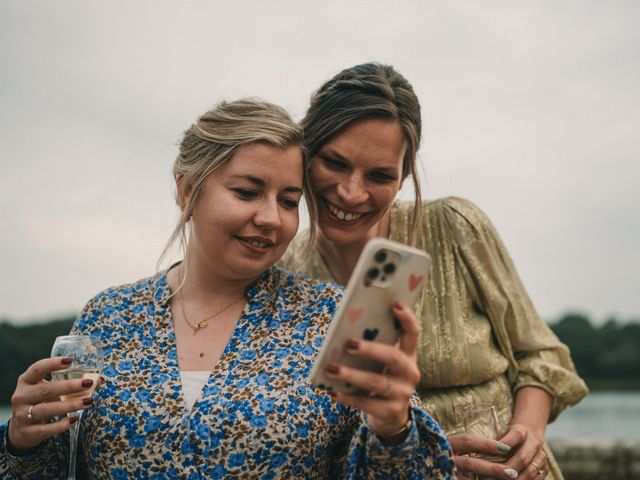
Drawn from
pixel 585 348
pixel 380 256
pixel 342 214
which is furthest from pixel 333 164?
pixel 585 348

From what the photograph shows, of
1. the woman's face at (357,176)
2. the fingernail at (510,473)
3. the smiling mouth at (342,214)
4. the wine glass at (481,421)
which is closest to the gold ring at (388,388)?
the wine glass at (481,421)

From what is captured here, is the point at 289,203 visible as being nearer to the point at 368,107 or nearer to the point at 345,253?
the point at 368,107

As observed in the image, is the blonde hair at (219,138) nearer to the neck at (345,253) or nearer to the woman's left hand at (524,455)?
the neck at (345,253)

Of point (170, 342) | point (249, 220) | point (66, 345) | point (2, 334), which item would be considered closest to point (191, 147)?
point (249, 220)

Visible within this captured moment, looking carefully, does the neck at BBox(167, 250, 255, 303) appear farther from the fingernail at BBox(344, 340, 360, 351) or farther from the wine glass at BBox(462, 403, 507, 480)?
the fingernail at BBox(344, 340, 360, 351)

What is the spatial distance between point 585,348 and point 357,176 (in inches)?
1358

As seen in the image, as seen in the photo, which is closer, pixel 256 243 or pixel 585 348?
pixel 256 243

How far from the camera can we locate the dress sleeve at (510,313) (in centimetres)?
372

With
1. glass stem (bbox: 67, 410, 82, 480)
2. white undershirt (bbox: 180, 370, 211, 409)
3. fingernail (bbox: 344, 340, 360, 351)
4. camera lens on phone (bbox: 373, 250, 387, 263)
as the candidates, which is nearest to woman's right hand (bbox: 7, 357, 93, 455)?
glass stem (bbox: 67, 410, 82, 480)

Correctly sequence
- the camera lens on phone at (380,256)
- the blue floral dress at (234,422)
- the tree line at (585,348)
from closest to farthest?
the camera lens on phone at (380,256), the blue floral dress at (234,422), the tree line at (585,348)

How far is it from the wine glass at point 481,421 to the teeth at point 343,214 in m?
1.23

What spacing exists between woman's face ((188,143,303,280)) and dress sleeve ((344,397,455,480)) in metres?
0.91

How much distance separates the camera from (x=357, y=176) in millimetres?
3500

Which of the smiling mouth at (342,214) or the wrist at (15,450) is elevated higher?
the smiling mouth at (342,214)
